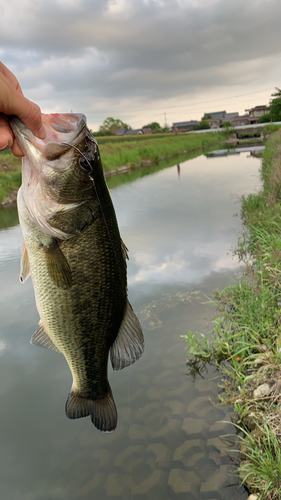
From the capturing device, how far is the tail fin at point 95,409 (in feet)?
5.86

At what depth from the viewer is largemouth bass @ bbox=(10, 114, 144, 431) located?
156 cm

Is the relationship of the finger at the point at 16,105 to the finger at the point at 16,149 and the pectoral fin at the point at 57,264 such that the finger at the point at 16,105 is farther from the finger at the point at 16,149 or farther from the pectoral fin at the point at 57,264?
the pectoral fin at the point at 57,264

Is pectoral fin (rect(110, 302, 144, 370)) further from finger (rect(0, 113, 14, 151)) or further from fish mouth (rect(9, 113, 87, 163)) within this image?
finger (rect(0, 113, 14, 151))

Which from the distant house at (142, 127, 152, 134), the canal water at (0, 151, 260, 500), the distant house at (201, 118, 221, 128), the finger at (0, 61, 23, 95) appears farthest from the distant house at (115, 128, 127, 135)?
the finger at (0, 61, 23, 95)

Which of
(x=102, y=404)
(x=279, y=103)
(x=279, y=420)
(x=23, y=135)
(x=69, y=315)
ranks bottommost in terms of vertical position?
(x=279, y=420)

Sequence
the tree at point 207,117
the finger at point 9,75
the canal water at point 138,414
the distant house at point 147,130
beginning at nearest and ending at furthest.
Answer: the finger at point 9,75
the canal water at point 138,414
the distant house at point 147,130
the tree at point 207,117

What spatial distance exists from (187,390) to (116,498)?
1413mm

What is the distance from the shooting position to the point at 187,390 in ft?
13.6

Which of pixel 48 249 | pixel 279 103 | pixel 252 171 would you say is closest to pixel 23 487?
pixel 48 249

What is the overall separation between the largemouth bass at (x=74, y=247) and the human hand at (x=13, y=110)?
0.09 m

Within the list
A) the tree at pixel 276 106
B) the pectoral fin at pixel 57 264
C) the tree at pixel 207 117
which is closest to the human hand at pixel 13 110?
the pectoral fin at pixel 57 264

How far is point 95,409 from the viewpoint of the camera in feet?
6.02

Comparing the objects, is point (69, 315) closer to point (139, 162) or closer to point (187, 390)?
point (187, 390)

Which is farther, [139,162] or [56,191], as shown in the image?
[139,162]
